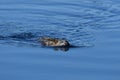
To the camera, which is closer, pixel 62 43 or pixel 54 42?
pixel 62 43

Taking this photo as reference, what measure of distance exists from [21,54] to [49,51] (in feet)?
3.16

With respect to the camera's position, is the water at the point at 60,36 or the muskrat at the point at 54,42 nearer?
the water at the point at 60,36

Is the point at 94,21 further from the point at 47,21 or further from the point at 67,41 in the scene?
the point at 67,41

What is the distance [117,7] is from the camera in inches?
861

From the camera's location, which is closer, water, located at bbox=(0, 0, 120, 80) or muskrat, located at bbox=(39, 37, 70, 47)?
water, located at bbox=(0, 0, 120, 80)

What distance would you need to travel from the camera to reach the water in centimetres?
1491

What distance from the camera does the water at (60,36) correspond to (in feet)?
48.9

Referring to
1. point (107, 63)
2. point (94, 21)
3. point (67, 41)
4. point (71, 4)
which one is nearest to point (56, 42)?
point (67, 41)

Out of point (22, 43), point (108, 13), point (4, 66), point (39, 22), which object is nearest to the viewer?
point (4, 66)

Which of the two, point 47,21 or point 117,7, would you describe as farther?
point 117,7

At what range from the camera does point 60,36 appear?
18.2m

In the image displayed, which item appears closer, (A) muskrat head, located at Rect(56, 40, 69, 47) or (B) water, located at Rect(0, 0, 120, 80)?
(B) water, located at Rect(0, 0, 120, 80)

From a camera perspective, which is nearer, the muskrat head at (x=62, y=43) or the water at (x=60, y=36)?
the water at (x=60, y=36)

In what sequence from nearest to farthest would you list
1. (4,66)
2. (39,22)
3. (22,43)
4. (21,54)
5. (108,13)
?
(4,66) < (21,54) < (22,43) < (39,22) < (108,13)
